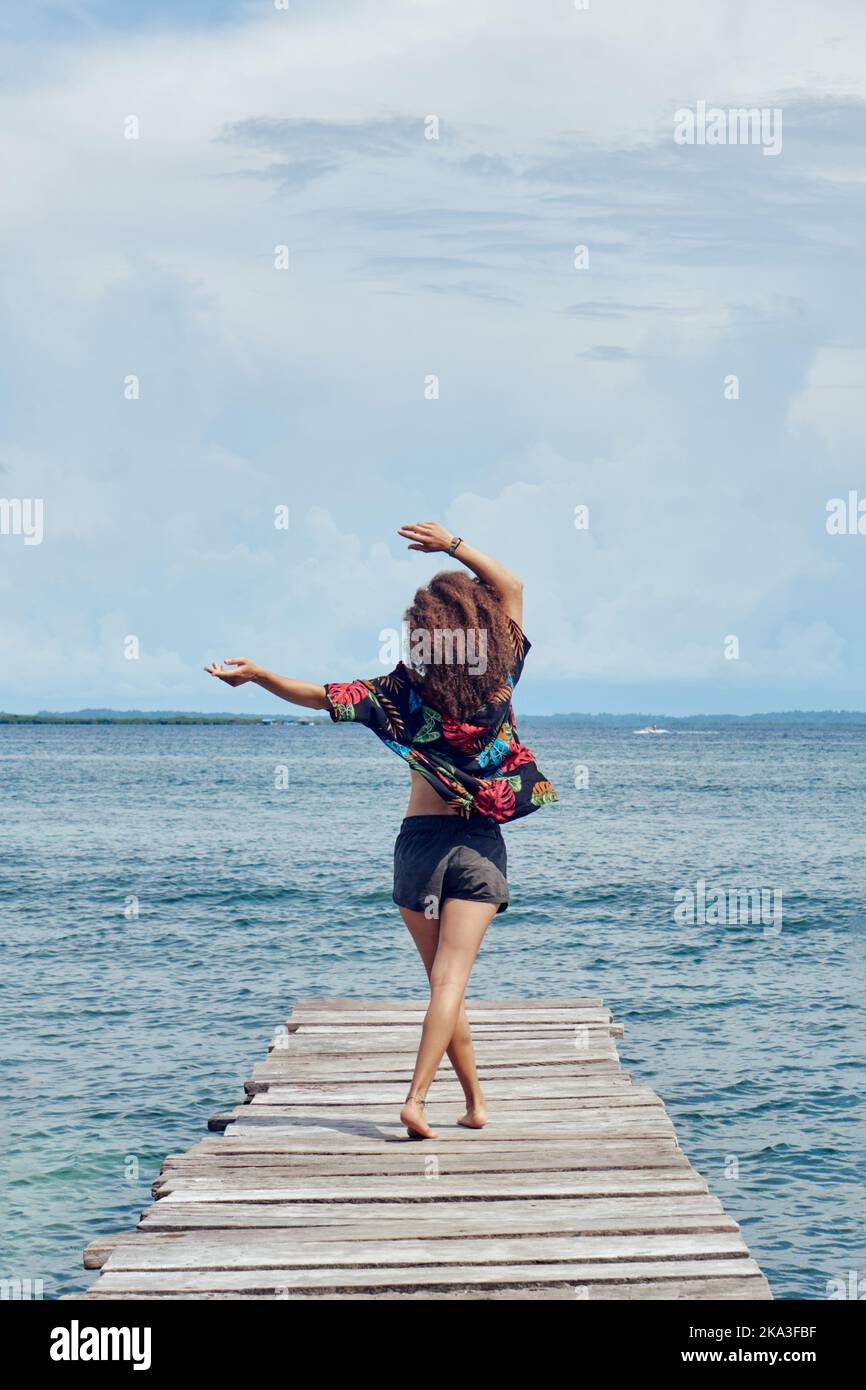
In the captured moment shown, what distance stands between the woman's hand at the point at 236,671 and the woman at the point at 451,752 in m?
0.28

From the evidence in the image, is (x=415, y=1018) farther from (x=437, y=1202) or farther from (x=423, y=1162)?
(x=437, y=1202)

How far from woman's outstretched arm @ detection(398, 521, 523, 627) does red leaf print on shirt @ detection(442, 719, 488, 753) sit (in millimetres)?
684

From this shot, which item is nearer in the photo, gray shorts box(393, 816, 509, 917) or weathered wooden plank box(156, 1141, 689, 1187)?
weathered wooden plank box(156, 1141, 689, 1187)

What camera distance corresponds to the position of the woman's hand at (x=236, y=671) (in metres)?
6.81

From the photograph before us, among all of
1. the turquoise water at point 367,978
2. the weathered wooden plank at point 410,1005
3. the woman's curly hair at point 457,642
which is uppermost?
the woman's curly hair at point 457,642

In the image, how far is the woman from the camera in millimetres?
7270

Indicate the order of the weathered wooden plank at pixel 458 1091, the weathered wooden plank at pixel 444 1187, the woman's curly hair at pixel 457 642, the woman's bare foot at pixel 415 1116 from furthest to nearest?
the weathered wooden plank at pixel 458 1091 < the woman's bare foot at pixel 415 1116 < the woman's curly hair at pixel 457 642 < the weathered wooden plank at pixel 444 1187

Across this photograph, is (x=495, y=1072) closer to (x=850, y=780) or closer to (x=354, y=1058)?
(x=354, y=1058)

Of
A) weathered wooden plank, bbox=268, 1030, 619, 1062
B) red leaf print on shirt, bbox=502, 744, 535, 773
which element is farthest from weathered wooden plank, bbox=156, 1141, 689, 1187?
red leaf print on shirt, bbox=502, 744, 535, 773

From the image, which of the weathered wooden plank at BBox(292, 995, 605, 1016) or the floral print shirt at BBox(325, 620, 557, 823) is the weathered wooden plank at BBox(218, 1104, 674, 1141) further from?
the weathered wooden plank at BBox(292, 995, 605, 1016)

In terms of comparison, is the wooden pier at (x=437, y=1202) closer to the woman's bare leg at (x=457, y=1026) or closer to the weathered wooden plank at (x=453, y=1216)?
the weathered wooden plank at (x=453, y=1216)

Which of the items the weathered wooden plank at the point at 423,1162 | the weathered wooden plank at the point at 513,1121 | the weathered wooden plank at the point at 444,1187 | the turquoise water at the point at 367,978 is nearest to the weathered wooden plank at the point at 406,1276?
the weathered wooden plank at the point at 444,1187
